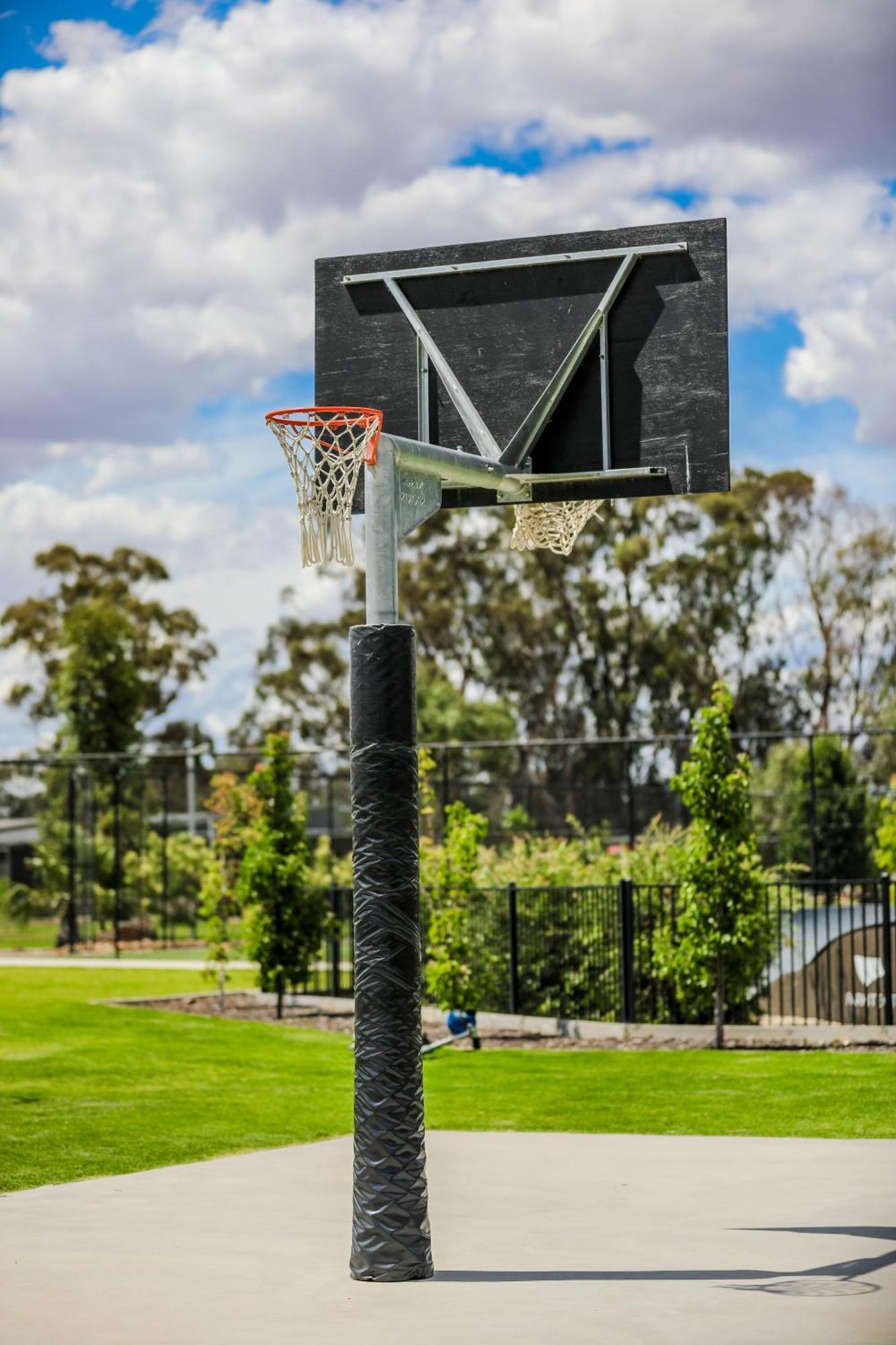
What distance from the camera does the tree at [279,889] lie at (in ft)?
59.6

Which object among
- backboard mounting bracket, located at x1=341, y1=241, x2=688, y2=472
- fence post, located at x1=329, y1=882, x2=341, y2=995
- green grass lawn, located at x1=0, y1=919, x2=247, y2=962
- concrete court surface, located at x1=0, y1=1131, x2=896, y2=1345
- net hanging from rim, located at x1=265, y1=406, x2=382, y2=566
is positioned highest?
backboard mounting bracket, located at x1=341, y1=241, x2=688, y2=472

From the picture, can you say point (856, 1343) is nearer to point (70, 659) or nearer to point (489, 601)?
point (70, 659)

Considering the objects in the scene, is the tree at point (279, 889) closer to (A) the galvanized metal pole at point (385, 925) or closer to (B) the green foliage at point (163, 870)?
(A) the galvanized metal pole at point (385, 925)

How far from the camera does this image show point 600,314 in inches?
315

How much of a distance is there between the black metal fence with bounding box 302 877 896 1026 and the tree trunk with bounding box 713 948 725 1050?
0.66 metres

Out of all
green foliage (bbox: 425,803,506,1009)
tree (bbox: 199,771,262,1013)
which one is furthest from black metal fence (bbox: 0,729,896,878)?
green foliage (bbox: 425,803,506,1009)

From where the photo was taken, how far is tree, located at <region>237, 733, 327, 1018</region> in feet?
59.6

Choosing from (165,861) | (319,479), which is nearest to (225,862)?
(165,861)

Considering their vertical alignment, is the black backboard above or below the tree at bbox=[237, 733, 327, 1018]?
above

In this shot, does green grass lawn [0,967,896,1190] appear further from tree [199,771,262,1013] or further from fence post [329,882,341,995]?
fence post [329,882,341,995]

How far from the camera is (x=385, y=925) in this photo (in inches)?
270

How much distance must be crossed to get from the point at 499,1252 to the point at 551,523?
12.5 ft

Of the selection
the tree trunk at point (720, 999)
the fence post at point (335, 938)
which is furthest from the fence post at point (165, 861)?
the tree trunk at point (720, 999)

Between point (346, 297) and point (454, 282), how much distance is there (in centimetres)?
59
